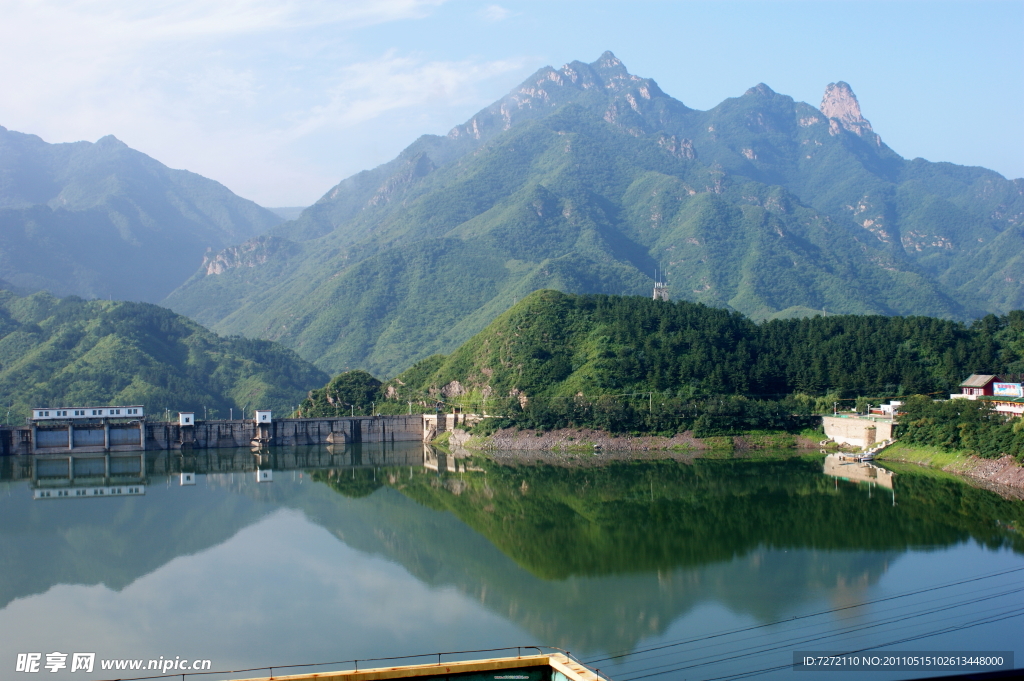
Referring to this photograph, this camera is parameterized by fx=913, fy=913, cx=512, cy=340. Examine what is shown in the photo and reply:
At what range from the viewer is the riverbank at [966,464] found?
168 feet

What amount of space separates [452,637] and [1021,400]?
52986 mm

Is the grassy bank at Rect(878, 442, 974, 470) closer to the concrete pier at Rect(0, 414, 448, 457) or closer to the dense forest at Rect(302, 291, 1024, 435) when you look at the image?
the dense forest at Rect(302, 291, 1024, 435)

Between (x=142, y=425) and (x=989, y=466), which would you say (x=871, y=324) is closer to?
(x=989, y=466)

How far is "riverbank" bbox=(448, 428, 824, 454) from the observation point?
237 ft

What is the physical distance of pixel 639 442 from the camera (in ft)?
243

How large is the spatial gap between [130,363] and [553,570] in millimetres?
93542

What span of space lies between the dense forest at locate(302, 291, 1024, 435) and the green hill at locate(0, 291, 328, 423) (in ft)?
137

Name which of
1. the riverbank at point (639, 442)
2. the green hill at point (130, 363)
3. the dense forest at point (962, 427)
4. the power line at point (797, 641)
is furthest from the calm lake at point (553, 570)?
the green hill at point (130, 363)

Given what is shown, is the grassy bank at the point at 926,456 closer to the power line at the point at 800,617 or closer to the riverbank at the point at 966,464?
the riverbank at the point at 966,464

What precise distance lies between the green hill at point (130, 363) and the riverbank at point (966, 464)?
84191 mm

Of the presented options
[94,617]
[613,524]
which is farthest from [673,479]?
[94,617]

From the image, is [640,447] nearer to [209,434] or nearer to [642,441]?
[642,441]

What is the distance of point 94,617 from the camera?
107 feet

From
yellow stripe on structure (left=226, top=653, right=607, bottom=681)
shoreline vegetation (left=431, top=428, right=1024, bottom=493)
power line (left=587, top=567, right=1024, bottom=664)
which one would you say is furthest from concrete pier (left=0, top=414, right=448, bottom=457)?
yellow stripe on structure (left=226, top=653, right=607, bottom=681)
